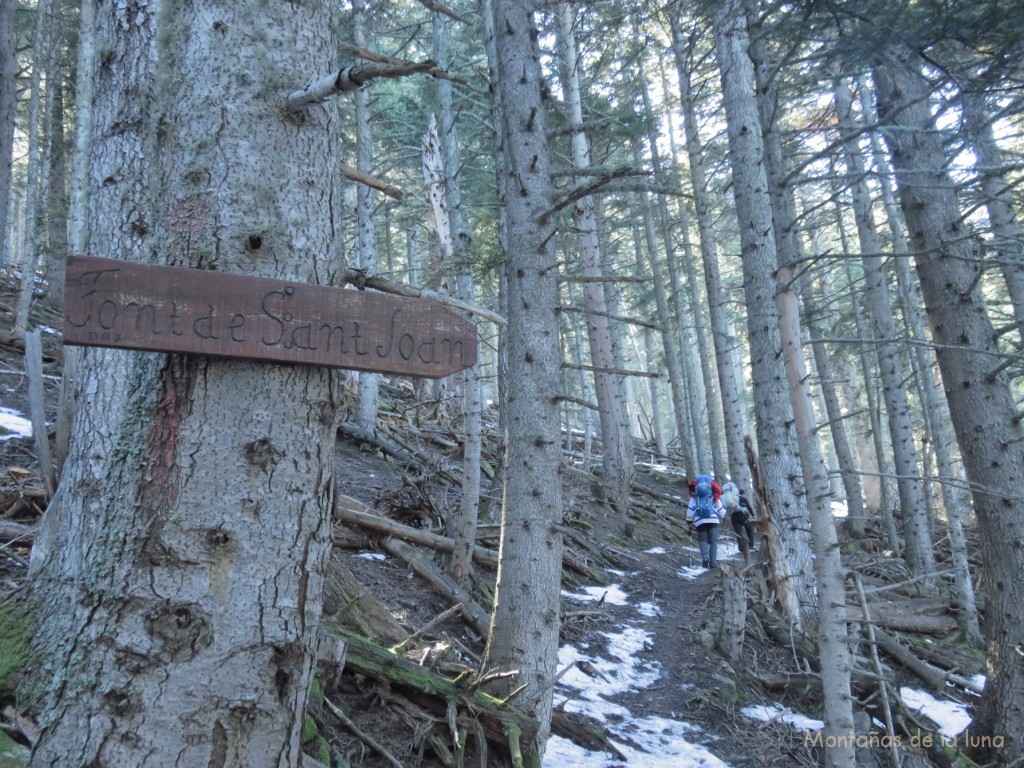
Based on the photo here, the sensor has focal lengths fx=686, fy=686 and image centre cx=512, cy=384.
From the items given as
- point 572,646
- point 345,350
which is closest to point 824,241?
point 572,646

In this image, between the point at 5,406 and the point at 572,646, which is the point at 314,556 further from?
the point at 5,406

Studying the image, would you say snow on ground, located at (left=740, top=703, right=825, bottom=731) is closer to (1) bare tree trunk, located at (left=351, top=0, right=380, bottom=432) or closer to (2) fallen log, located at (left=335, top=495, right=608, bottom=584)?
(2) fallen log, located at (left=335, top=495, right=608, bottom=584)

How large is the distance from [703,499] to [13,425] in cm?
935

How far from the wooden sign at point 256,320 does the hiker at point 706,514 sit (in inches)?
387

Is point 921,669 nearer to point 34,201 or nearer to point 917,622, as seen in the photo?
point 917,622

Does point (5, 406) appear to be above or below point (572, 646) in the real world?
above

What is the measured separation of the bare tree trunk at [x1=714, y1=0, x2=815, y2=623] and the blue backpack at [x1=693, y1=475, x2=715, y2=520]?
2177mm

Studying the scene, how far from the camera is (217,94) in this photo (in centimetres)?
203

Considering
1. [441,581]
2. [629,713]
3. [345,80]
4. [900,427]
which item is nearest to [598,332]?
[900,427]

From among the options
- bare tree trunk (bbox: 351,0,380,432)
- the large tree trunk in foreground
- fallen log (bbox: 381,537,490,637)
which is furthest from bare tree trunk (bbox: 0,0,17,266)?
the large tree trunk in foreground

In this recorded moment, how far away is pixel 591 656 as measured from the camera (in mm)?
6578

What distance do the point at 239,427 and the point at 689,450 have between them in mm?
17499

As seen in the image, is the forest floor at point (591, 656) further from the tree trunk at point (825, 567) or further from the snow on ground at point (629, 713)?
the tree trunk at point (825, 567)

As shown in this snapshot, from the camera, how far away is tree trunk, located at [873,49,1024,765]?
5.55 meters
